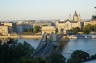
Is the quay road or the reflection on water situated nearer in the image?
the quay road

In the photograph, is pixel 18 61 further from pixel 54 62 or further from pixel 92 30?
pixel 92 30

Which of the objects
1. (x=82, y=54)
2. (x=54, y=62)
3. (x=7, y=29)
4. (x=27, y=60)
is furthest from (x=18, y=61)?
(x=7, y=29)

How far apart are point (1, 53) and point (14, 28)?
26496 millimetres

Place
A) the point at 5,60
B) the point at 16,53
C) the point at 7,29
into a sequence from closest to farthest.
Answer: the point at 5,60
the point at 16,53
the point at 7,29

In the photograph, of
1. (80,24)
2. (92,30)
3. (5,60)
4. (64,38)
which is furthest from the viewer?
(80,24)

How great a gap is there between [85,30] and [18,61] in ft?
66.1

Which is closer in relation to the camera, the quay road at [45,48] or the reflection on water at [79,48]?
the quay road at [45,48]

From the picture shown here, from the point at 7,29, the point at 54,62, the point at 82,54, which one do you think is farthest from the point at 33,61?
the point at 7,29

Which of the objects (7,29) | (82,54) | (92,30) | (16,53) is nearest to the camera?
(16,53)

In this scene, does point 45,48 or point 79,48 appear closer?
point 45,48

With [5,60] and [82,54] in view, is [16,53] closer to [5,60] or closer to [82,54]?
[5,60]

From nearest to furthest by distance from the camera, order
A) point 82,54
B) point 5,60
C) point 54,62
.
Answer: point 5,60
point 54,62
point 82,54

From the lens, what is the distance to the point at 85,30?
951 inches

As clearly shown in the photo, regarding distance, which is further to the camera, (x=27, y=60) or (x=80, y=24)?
(x=80, y=24)
